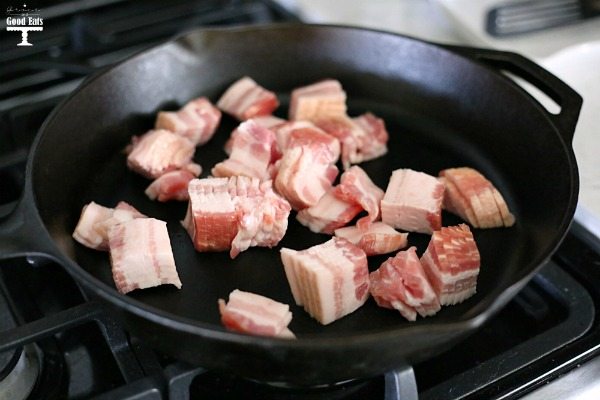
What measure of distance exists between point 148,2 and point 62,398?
42.0 inches

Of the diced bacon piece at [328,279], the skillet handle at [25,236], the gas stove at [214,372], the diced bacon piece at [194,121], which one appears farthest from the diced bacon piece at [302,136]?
the skillet handle at [25,236]

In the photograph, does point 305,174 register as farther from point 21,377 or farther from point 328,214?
point 21,377

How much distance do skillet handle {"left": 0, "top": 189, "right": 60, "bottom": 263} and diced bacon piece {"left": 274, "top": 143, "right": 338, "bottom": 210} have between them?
0.42m

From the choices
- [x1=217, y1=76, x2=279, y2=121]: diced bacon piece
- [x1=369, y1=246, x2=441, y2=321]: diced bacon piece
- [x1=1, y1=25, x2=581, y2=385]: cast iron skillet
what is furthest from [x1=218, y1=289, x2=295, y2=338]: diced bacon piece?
[x1=217, y1=76, x2=279, y2=121]: diced bacon piece

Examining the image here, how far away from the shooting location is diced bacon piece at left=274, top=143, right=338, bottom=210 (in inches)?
46.3

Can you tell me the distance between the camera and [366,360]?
2.58 feet

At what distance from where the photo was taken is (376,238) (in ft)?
3.63

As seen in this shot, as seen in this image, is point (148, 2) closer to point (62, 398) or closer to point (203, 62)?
point (203, 62)

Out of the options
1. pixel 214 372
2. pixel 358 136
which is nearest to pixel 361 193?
pixel 358 136

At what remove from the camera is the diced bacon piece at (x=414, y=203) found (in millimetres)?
1138

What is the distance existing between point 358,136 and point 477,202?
→ 0.26m

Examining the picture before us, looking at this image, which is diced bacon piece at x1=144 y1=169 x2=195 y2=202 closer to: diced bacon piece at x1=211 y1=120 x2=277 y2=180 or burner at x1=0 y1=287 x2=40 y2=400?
diced bacon piece at x1=211 y1=120 x2=277 y2=180

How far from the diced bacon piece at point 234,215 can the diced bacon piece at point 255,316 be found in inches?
6.2

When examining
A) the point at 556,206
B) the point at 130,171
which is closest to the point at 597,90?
the point at 556,206
